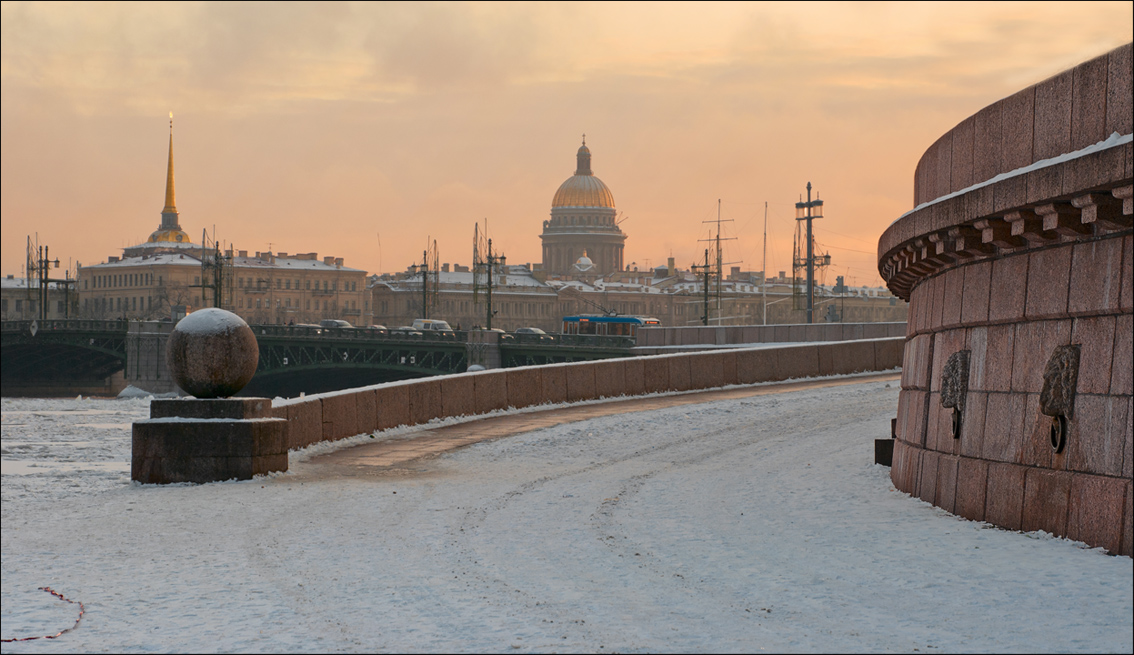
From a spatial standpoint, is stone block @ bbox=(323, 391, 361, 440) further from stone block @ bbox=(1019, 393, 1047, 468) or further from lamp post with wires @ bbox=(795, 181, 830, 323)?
lamp post with wires @ bbox=(795, 181, 830, 323)

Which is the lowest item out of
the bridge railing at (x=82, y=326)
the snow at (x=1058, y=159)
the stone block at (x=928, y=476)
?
the bridge railing at (x=82, y=326)

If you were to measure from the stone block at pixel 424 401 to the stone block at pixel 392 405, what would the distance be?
0.14 metres

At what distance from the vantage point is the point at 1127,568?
785cm

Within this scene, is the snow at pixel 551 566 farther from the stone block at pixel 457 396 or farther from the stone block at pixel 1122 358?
the stone block at pixel 457 396

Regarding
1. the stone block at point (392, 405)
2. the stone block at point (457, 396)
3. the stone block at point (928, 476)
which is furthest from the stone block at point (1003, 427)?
the stone block at point (457, 396)

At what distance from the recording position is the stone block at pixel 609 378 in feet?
77.2

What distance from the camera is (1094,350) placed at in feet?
28.2

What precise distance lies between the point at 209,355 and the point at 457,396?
21.9ft

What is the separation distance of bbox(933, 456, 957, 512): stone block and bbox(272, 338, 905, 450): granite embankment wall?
26.8ft

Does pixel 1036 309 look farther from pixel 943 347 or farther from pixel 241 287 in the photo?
pixel 241 287

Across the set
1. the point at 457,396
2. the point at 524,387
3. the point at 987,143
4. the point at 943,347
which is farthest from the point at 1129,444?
the point at 524,387

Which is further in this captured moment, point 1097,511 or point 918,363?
point 918,363

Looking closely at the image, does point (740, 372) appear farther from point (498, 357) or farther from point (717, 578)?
point (498, 357)

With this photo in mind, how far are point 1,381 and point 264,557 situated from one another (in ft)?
322
